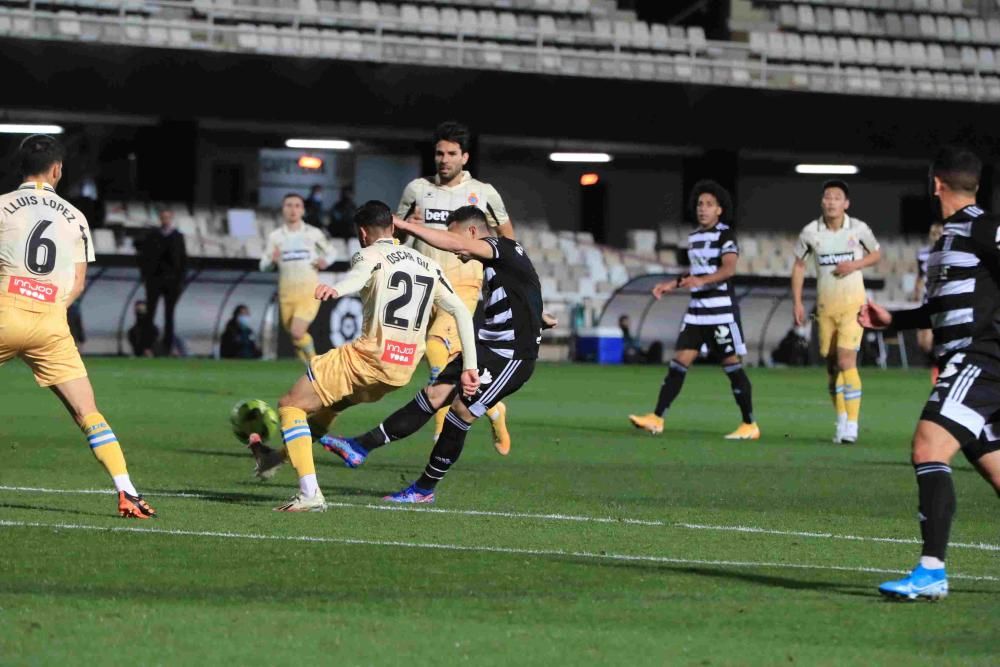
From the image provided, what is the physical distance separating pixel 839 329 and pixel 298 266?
24.8 ft

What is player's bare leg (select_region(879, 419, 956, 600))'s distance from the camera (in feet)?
20.0

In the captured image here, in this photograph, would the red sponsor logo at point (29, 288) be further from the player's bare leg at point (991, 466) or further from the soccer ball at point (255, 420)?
the player's bare leg at point (991, 466)

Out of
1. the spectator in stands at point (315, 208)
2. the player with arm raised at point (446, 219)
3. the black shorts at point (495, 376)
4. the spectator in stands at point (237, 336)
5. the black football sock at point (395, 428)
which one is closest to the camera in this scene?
the black shorts at point (495, 376)

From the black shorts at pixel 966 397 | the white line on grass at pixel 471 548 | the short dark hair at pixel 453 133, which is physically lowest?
the white line on grass at pixel 471 548

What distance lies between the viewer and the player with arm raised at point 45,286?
8180 mm

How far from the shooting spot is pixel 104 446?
27.0 ft

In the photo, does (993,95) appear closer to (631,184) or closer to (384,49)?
(631,184)

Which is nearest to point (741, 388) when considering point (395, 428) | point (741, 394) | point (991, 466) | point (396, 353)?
point (741, 394)

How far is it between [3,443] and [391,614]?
23.7 feet

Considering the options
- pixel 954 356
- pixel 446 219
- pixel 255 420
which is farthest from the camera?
pixel 446 219

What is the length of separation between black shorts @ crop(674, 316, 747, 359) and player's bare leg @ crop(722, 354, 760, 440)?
3.8 inches

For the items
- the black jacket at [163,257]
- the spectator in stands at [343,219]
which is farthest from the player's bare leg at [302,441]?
the spectator in stands at [343,219]

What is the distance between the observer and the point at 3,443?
12.1 m

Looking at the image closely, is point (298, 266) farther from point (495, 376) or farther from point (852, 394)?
point (495, 376)
